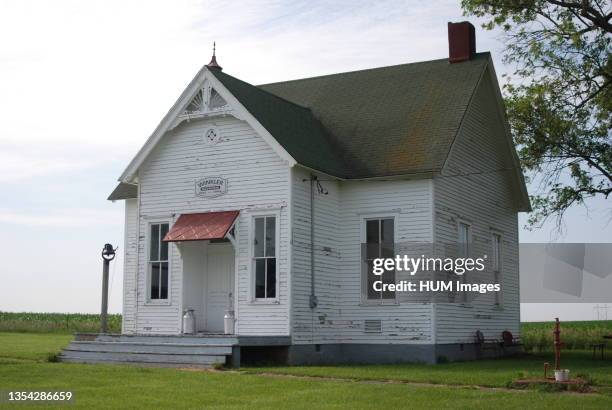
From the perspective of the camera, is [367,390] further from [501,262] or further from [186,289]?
[501,262]

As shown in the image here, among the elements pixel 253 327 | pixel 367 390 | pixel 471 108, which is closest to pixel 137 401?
pixel 367 390

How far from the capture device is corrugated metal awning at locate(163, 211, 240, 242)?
73.9 ft

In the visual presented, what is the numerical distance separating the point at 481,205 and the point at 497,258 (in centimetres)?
232

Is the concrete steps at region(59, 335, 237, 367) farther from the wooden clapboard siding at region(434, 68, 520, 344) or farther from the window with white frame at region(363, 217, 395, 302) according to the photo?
the wooden clapboard siding at region(434, 68, 520, 344)

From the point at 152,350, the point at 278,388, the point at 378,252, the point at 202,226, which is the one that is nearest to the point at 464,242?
the point at 378,252

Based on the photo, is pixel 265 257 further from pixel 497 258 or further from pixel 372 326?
pixel 497 258

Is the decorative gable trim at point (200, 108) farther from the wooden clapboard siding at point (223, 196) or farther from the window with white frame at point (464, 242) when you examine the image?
the window with white frame at point (464, 242)

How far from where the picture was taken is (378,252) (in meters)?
23.8

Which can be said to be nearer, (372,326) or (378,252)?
(372,326)

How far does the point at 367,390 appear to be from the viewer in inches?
601

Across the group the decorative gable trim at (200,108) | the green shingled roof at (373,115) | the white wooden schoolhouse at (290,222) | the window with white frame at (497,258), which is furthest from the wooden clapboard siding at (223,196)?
the window with white frame at (497,258)

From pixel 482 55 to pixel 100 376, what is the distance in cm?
1569

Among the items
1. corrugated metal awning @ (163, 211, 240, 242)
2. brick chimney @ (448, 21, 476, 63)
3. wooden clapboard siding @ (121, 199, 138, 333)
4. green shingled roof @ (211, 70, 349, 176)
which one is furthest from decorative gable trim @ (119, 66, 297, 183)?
brick chimney @ (448, 21, 476, 63)

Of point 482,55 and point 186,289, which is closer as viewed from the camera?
point 186,289
